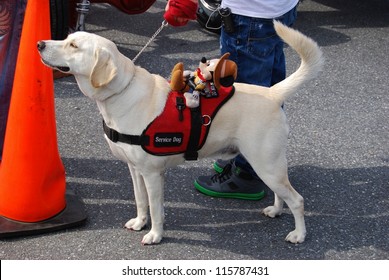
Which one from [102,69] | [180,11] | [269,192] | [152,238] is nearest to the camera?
[102,69]

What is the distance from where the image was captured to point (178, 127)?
3355 mm

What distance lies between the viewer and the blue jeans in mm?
3691

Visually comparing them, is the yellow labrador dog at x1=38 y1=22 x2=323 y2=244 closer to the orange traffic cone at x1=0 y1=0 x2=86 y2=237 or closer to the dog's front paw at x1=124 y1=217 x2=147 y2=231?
the dog's front paw at x1=124 y1=217 x2=147 y2=231

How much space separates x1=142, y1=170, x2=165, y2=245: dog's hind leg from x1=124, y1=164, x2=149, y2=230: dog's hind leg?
0.11 meters

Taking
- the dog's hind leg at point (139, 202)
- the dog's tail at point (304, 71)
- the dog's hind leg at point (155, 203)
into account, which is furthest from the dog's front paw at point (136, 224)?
the dog's tail at point (304, 71)

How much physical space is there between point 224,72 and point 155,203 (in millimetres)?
791

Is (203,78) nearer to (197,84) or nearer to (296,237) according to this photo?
(197,84)

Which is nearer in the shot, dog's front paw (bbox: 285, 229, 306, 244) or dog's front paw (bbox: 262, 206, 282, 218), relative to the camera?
dog's front paw (bbox: 285, 229, 306, 244)

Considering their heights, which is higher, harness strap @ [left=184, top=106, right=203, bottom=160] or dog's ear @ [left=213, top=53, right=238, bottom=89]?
dog's ear @ [left=213, top=53, right=238, bottom=89]

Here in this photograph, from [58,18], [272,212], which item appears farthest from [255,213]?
[58,18]

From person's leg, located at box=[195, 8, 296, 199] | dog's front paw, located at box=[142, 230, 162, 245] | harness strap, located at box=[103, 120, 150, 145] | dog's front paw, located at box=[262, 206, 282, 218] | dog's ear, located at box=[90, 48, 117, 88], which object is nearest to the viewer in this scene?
dog's ear, located at box=[90, 48, 117, 88]

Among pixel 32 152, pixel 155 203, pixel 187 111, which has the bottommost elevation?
pixel 155 203

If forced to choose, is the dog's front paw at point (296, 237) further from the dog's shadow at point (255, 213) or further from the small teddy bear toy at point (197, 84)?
the small teddy bear toy at point (197, 84)

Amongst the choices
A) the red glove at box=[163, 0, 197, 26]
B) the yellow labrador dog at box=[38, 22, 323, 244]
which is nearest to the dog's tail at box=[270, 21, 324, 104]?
the yellow labrador dog at box=[38, 22, 323, 244]
